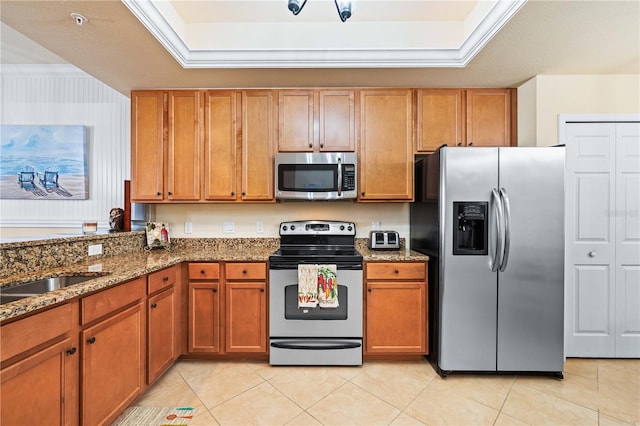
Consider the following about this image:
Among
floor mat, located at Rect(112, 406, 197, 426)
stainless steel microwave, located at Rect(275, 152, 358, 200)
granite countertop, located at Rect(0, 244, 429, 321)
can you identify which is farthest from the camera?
stainless steel microwave, located at Rect(275, 152, 358, 200)

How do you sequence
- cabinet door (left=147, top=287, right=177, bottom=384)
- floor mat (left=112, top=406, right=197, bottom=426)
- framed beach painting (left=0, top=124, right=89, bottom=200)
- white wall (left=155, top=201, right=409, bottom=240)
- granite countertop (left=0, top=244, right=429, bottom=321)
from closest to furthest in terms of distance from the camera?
granite countertop (left=0, top=244, right=429, bottom=321) → floor mat (left=112, top=406, right=197, bottom=426) → cabinet door (left=147, top=287, right=177, bottom=384) → white wall (left=155, top=201, right=409, bottom=240) → framed beach painting (left=0, top=124, right=89, bottom=200)

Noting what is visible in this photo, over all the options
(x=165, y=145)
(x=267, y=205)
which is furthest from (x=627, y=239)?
(x=165, y=145)

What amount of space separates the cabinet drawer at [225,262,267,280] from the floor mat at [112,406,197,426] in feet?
3.02

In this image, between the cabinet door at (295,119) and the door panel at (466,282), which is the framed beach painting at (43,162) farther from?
the door panel at (466,282)

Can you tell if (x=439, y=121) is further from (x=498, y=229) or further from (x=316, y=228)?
(x=316, y=228)

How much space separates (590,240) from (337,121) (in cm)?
245

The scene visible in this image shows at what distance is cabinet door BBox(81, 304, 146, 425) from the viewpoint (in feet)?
4.63

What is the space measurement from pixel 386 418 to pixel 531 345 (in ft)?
4.18

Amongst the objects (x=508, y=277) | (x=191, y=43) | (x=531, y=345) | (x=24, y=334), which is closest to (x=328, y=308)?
(x=508, y=277)

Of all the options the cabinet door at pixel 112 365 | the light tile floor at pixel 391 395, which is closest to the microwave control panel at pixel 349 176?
the light tile floor at pixel 391 395

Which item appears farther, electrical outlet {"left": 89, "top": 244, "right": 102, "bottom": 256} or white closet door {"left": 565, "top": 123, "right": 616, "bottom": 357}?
white closet door {"left": 565, "top": 123, "right": 616, "bottom": 357}

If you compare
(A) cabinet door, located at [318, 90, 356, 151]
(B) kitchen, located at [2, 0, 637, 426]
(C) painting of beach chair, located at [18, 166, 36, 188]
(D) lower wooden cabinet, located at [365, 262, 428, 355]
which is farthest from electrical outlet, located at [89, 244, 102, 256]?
(D) lower wooden cabinet, located at [365, 262, 428, 355]

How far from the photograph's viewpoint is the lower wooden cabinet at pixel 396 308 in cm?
235

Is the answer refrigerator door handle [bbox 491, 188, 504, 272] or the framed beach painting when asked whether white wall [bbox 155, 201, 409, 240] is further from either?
the framed beach painting
